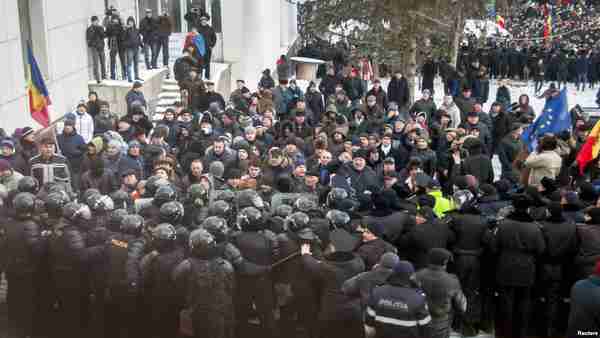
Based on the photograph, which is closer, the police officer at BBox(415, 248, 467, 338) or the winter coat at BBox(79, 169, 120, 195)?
the police officer at BBox(415, 248, 467, 338)

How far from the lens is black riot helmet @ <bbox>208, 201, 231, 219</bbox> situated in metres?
9.03

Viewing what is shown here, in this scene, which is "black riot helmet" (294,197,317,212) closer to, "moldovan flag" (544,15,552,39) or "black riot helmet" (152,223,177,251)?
"black riot helmet" (152,223,177,251)

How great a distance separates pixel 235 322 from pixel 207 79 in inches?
572

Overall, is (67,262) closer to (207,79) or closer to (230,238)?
(230,238)

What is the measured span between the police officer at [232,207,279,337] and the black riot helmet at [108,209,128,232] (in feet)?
3.77

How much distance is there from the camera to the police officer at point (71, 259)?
845cm

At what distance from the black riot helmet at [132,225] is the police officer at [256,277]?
94 cm

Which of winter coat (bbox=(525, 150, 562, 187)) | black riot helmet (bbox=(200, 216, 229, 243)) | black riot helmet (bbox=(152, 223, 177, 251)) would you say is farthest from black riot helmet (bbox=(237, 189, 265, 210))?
winter coat (bbox=(525, 150, 562, 187))

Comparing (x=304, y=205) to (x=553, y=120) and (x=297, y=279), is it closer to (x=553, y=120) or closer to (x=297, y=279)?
(x=297, y=279)

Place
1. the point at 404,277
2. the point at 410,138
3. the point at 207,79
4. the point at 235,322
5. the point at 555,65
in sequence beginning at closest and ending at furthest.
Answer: the point at 404,277 < the point at 235,322 < the point at 410,138 < the point at 207,79 < the point at 555,65

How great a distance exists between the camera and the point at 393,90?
2030 cm

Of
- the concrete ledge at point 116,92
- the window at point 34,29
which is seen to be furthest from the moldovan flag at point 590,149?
the window at point 34,29

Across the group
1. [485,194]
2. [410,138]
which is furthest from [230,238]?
[410,138]

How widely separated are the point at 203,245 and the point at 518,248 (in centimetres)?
327
